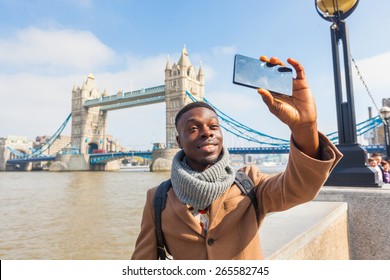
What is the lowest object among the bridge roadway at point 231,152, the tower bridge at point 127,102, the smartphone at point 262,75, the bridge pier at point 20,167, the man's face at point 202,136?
the bridge pier at point 20,167

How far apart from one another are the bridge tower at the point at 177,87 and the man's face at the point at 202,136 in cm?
4160

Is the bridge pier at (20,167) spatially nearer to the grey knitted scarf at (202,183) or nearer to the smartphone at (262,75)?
the grey knitted scarf at (202,183)

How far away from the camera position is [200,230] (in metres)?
0.93

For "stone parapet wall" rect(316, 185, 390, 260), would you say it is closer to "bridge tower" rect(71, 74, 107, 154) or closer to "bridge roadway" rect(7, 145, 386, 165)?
"bridge roadway" rect(7, 145, 386, 165)

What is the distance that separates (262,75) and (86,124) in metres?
58.3

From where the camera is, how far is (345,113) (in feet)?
10.0

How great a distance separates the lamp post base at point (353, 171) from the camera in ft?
8.82

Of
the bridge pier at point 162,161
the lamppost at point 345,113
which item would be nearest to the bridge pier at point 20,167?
the bridge pier at point 162,161

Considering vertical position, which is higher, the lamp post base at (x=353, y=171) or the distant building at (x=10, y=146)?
the distant building at (x=10, y=146)

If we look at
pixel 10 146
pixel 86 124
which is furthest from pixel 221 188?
pixel 10 146

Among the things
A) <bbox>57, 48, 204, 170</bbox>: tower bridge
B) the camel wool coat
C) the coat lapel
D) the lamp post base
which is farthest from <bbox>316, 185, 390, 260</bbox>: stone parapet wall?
<bbox>57, 48, 204, 170</bbox>: tower bridge

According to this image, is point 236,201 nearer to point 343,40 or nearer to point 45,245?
point 343,40
